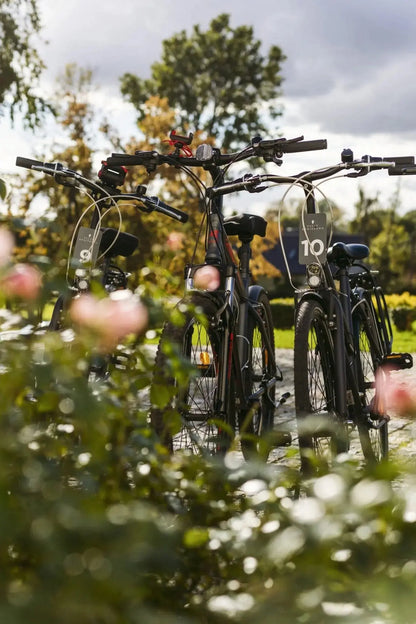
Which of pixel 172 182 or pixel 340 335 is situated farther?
pixel 172 182

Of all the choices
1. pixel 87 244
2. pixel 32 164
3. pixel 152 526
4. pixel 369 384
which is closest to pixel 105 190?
pixel 87 244

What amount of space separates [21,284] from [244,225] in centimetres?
273

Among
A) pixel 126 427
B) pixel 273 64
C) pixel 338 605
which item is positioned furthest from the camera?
pixel 273 64

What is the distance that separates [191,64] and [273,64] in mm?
3717

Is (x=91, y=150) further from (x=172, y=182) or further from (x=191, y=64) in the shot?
(x=191, y=64)

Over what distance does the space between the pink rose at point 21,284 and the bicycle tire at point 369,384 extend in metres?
2.70

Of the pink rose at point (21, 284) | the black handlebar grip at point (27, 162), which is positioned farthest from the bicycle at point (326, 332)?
the pink rose at point (21, 284)

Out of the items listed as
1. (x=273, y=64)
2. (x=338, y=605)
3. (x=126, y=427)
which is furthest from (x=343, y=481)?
(x=273, y=64)

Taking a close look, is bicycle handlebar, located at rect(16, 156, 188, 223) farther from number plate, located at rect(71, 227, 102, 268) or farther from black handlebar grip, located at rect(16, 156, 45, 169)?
number plate, located at rect(71, 227, 102, 268)

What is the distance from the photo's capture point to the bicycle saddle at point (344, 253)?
13.5 feet

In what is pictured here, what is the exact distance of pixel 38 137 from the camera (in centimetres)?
1869

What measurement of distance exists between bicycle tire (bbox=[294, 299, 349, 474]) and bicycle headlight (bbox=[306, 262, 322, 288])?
9 cm

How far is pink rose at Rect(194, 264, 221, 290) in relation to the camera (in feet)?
10.9

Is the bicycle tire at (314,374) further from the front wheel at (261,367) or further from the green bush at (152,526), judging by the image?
the green bush at (152,526)
